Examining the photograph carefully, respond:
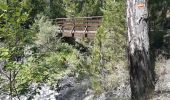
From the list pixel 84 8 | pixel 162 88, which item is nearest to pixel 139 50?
pixel 162 88

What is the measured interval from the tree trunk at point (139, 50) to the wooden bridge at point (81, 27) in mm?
18332

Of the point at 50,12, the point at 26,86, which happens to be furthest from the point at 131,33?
the point at 50,12

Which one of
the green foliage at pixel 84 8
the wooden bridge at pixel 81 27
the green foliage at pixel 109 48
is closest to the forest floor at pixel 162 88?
the green foliage at pixel 109 48

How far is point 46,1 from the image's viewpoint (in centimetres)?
4397

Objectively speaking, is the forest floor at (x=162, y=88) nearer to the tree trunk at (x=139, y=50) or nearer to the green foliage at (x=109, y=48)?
the tree trunk at (x=139, y=50)

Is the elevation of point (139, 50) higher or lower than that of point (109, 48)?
higher

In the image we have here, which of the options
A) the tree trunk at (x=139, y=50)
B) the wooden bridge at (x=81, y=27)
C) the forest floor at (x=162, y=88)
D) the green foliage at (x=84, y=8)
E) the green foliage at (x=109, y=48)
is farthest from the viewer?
the green foliage at (x=84, y=8)

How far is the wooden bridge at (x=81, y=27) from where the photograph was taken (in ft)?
89.6

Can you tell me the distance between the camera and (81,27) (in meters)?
29.5

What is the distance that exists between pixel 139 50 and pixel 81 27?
2230cm

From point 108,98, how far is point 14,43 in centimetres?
758

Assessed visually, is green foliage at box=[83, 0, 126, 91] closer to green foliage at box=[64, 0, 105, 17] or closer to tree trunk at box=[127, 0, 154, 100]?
tree trunk at box=[127, 0, 154, 100]

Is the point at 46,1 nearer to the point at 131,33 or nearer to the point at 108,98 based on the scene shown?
the point at 108,98

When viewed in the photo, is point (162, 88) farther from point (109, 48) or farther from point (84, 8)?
point (84, 8)
